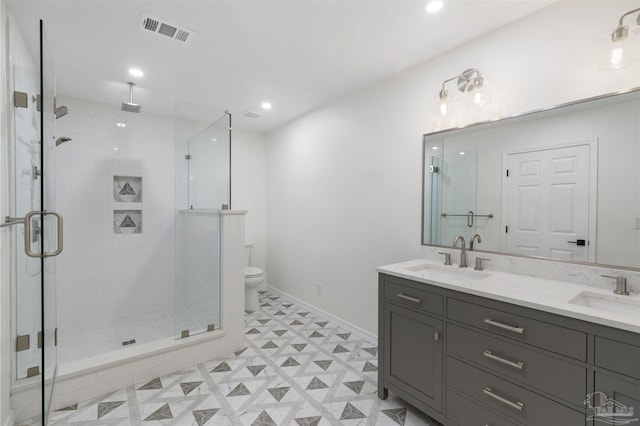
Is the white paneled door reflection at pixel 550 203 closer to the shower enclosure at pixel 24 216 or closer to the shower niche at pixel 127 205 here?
the shower enclosure at pixel 24 216

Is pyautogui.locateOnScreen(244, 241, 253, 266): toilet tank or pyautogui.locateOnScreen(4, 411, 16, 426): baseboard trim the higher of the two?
pyautogui.locateOnScreen(244, 241, 253, 266): toilet tank

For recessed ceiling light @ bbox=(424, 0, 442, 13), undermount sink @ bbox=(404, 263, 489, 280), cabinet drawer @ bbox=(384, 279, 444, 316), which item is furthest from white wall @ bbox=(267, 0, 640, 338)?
cabinet drawer @ bbox=(384, 279, 444, 316)

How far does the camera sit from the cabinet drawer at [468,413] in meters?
1.42

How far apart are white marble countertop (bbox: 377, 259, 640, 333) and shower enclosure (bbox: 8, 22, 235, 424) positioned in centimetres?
181

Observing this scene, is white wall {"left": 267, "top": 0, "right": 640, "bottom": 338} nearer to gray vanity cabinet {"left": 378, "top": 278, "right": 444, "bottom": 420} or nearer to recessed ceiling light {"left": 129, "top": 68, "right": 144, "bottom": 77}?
gray vanity cabinet {"left": 378, "top": 278, "right": 444, "bottom": 420}

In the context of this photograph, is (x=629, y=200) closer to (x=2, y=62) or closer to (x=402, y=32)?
(x=402, y=32)

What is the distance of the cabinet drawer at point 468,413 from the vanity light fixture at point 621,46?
187 centimetres

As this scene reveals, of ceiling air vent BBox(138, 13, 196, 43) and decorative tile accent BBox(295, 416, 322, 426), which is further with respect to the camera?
ceiling air vent BBox(138, 13, 196, 43)

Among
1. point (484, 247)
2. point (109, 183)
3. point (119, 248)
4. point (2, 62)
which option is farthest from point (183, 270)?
point (484, 247)

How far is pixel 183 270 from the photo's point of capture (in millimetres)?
3135

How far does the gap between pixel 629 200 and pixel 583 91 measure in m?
0.64

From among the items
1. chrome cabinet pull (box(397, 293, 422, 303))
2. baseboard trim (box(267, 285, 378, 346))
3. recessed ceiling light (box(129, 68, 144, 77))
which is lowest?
baseboard trim (box(267, 285, 378, 346))

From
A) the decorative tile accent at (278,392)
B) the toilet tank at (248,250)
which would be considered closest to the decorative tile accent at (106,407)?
the decorative tile accent at (278,392)

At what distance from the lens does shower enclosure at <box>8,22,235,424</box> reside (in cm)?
264
